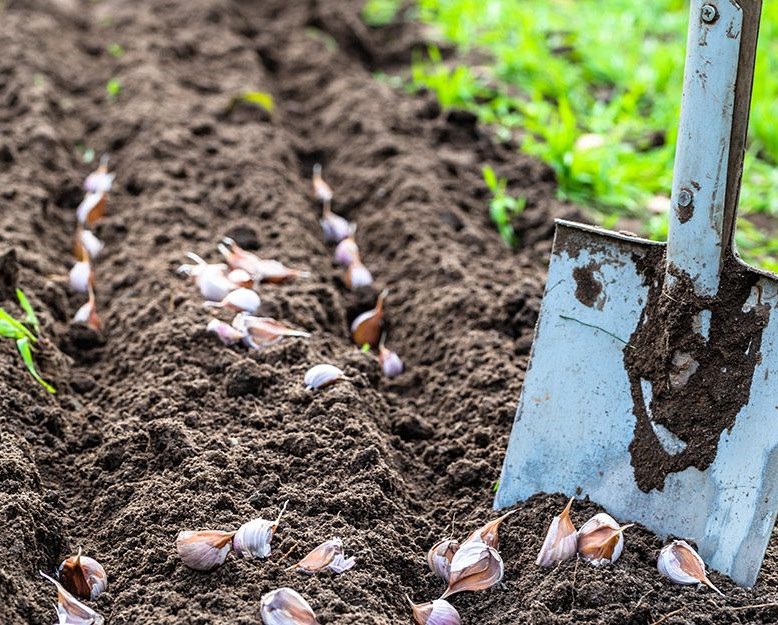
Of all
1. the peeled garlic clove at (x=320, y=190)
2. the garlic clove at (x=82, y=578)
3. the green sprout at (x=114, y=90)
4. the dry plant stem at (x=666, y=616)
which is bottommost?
the garlic clove at (x=82, y=578)

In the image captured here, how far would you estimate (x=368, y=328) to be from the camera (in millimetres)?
3266

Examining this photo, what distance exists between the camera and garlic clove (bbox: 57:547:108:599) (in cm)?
218

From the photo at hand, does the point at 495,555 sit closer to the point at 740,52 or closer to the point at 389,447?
the point at 389,447

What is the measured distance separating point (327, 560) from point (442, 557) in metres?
0.27

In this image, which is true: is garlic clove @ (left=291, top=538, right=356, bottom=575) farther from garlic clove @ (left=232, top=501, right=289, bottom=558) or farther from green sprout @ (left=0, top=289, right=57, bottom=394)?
green sprout @ (left=0, top=289, right=57, bottom=394)

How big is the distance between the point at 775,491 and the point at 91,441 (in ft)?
5.11

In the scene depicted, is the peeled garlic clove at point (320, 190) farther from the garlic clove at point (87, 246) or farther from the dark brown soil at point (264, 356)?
the garlic clove at point (87, 246)

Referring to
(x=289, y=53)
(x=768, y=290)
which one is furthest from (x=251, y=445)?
(x=289, y=53)

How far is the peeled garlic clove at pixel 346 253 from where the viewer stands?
361 centimetres

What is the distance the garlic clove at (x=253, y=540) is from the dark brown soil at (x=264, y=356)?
3cm

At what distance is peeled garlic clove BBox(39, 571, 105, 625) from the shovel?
915mm

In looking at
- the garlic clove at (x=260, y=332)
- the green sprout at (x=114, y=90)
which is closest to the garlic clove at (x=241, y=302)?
the garlic clove at (x=260, y=332)

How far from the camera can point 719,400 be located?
90.2 inches

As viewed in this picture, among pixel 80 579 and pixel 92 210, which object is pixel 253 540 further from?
pixel 92 210
